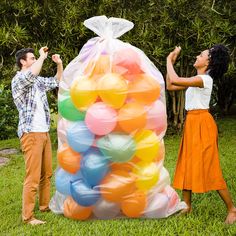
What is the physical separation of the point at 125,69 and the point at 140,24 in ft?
15.0

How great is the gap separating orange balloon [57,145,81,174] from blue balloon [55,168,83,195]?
0.05m

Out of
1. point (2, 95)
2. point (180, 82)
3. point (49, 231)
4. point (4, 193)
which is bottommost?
point (2, 95)

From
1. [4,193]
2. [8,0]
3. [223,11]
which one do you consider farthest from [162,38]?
[4,193]

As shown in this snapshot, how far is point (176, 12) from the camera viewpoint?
8805 mm

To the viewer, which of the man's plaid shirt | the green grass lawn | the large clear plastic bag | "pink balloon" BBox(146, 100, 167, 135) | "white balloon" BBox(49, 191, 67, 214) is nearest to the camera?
the green grass lawn

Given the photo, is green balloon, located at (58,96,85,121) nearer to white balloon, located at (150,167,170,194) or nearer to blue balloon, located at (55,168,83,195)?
blue balloon, located at (55,168,83,195)

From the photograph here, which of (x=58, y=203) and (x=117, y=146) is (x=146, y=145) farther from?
(x=58, y=203)

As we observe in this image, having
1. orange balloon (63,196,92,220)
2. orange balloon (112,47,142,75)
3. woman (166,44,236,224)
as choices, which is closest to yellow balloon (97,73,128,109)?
orange balloon (112,47,142,75)

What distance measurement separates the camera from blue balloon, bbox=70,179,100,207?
422 centimetres

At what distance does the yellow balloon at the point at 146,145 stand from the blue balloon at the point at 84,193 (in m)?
0.47

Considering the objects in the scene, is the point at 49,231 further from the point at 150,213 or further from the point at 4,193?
the point at 4,193

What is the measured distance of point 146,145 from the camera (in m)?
4.20

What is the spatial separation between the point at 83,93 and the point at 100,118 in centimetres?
26

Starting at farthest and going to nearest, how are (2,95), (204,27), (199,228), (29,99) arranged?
(2,95) → (204,27) → (29,99) → (199,228)
